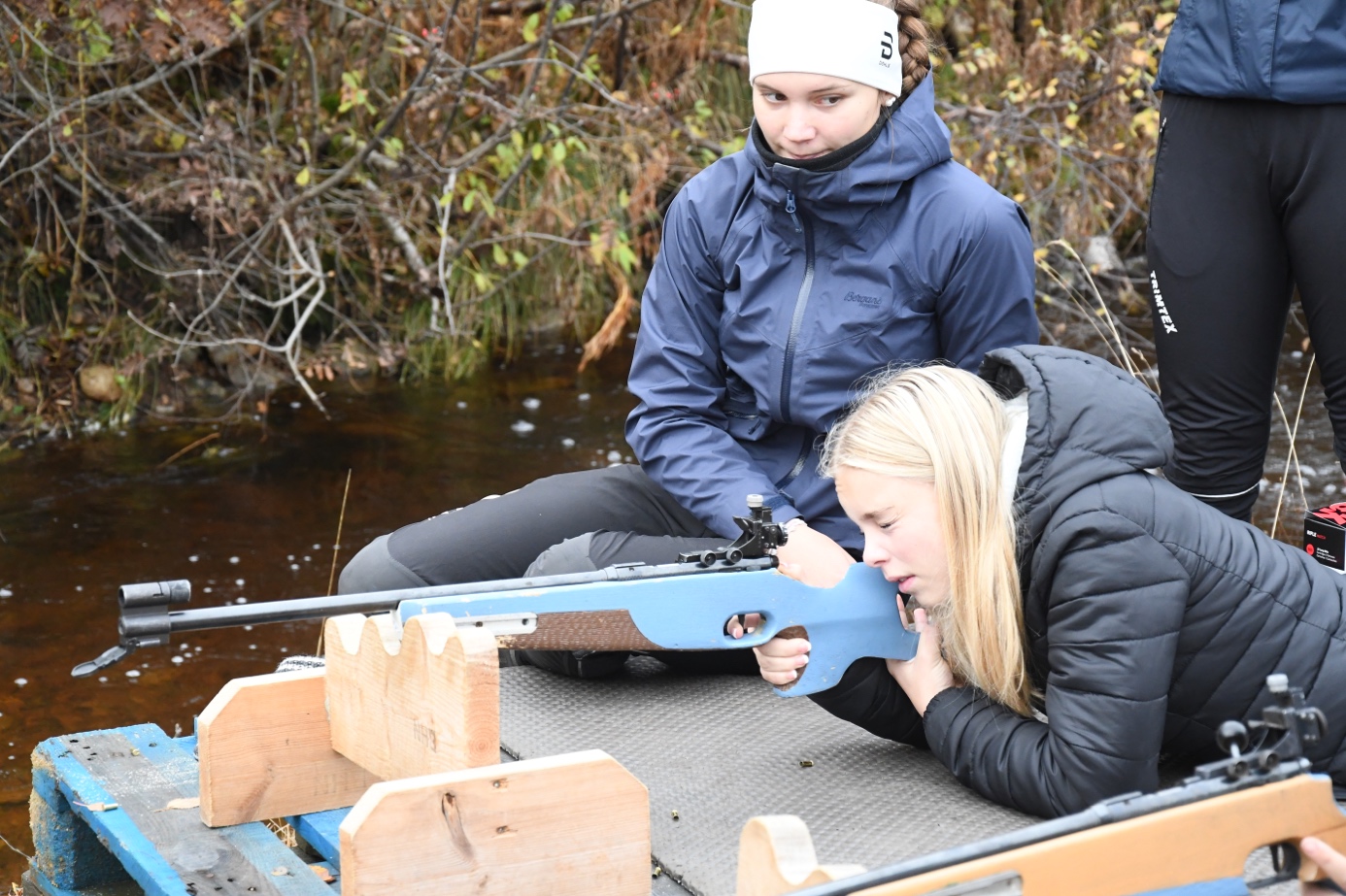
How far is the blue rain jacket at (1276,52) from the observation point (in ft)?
10.0

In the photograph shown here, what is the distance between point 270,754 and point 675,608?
0.73m

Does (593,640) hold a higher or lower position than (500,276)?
higher

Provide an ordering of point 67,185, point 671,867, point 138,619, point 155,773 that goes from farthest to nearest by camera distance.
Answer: point 67,185 < point 155,773 < point 671,867 < point 138,619

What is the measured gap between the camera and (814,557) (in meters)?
2.68

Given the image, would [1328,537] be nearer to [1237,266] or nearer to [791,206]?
[1237,266]

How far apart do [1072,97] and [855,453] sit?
5.02 metres

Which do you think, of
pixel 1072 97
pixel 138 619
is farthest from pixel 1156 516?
pixel 1072 97

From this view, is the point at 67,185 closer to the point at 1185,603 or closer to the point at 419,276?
the point at 419,276

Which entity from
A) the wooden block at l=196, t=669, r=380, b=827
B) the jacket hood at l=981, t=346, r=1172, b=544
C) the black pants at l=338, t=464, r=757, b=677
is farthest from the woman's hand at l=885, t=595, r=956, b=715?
the wooden block at l=196, t=669, r=380, b=827

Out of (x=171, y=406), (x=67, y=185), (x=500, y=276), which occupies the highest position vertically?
(x=67, y=185)

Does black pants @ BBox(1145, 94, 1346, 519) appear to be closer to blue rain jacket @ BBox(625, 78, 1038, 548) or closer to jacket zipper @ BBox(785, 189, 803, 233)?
blue rain jacket @ BBox(625, 78, 1038, 548)

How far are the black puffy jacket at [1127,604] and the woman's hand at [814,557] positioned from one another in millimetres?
401

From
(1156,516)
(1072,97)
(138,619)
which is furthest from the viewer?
(1072,97)

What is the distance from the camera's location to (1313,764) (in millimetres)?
2381
